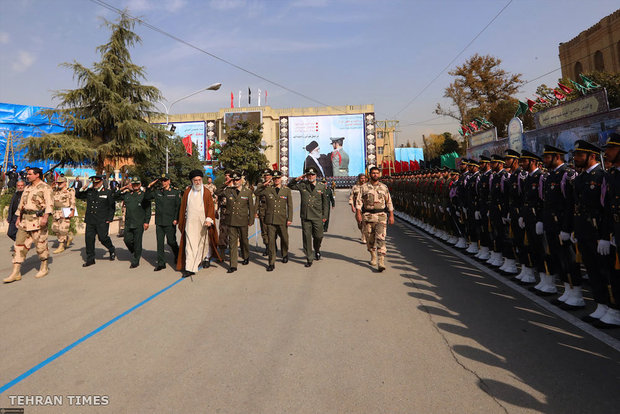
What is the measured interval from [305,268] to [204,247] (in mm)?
2125

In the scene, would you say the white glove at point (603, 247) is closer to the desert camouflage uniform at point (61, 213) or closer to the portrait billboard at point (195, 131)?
the desert camouflage uniform at point (61, 213)

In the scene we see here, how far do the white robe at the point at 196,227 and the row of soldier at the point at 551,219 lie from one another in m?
5.65

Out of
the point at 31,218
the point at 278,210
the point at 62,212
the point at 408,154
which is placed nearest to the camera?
the point at 31,218

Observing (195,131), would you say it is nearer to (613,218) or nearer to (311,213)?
(311,213)

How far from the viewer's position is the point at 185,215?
23.5ft

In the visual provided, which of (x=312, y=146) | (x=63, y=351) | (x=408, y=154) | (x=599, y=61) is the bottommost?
(x=63, y=351)

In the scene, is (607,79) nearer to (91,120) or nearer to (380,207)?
(380,207)

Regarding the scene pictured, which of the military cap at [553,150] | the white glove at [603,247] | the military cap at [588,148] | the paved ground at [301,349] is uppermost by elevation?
the military cap at [553,150]

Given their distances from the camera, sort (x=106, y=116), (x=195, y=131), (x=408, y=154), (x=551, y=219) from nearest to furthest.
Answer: (x=551, y=219), (x=106, y=116), (x=195, y=131), (x=408, y=154)

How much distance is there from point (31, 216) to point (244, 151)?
3636 centimetres

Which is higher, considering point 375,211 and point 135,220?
point 375,211

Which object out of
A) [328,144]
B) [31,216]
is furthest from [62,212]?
[328,144]

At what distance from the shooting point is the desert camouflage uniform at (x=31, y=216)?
6.47 m

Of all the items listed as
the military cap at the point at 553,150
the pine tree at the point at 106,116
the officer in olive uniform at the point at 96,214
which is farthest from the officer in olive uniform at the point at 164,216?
the pine tree at the point at 106,116
